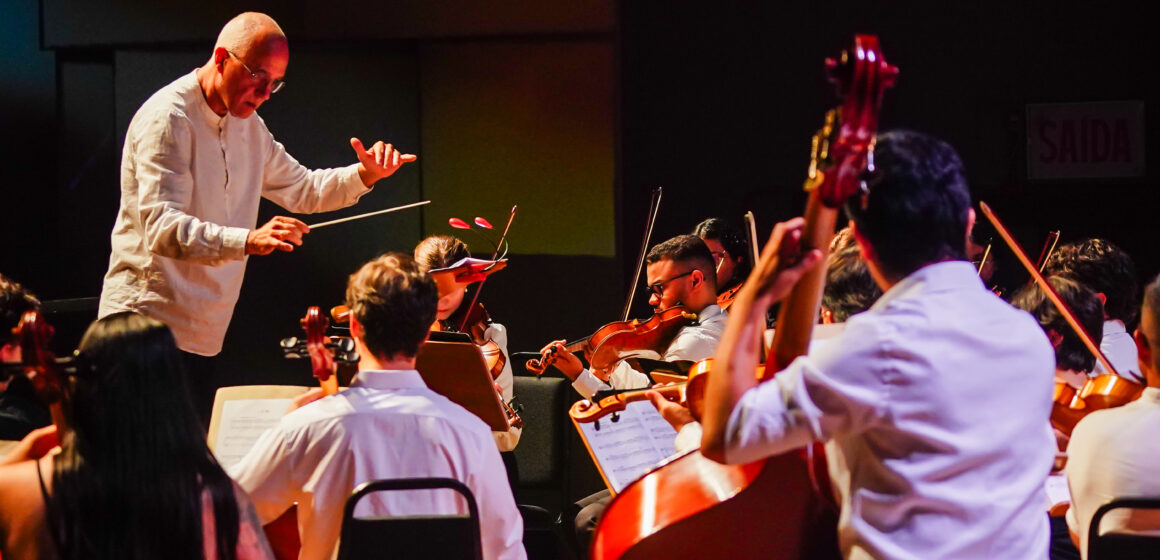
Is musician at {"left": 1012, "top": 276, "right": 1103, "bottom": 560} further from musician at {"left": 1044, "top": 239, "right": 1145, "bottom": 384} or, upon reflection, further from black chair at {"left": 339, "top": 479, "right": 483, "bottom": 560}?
black chair at {"left": 339, "top": 479, "right": 483, "bottom": 560}

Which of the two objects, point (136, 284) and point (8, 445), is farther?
point (136, 284)

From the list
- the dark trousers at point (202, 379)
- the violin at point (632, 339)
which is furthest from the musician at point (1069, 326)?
the dark trousers at point (202, 379)

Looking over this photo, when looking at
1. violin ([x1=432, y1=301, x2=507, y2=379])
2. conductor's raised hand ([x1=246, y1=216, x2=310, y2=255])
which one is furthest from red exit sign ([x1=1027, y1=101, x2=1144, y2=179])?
conductor's raised hand ([x1=246, y1=216, x2=310, y2=255])

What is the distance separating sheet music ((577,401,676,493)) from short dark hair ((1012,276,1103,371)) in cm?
96

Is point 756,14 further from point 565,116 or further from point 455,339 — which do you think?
point 455,339

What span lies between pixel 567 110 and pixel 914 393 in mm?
3792

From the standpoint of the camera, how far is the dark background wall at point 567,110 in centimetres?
467

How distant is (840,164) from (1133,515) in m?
1.00

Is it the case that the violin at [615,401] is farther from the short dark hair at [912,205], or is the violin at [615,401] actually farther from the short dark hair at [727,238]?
the short dark hair at [727,238]

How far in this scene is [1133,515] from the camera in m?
1.88

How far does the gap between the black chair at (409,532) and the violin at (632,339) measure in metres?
1.83

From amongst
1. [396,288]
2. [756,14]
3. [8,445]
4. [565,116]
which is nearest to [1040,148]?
[756,14]

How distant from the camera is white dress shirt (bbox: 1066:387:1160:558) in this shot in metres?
1.83

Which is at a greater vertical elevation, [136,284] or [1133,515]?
[136,284]
